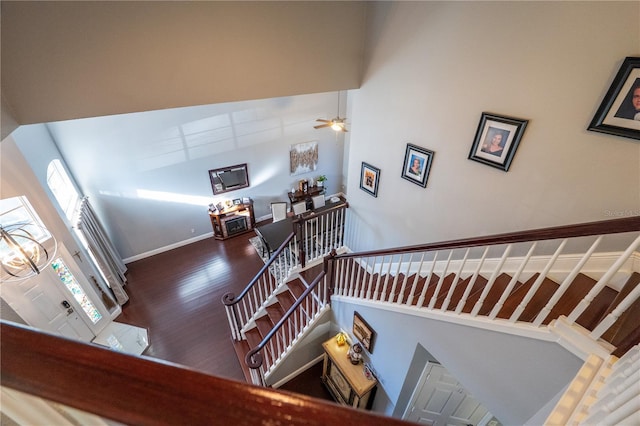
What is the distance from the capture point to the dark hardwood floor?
4234 millimetres

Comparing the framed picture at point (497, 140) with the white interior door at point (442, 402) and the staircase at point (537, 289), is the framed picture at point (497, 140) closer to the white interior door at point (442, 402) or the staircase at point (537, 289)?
the staircase at point (537, 289)

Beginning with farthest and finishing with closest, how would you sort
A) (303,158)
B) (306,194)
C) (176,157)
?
(306,194) → (303,158) → (176,157)

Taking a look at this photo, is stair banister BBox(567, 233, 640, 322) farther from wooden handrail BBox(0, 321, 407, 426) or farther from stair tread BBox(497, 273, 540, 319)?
wooden handrail BBox(0, 321, 407, 426)

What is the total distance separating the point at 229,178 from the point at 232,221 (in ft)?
3.37

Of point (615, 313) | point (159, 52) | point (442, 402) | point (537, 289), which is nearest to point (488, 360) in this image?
point (537, 289)

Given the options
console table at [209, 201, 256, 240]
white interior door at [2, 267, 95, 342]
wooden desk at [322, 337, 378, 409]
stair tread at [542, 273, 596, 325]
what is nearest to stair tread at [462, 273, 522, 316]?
stair tread at [542, 273, 596, 325]

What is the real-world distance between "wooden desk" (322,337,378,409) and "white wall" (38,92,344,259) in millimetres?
4266

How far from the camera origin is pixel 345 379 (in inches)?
148

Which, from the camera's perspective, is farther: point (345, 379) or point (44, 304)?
point (345, 379)

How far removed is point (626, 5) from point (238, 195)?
6432 millimetres

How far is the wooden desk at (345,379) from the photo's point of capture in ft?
11.8

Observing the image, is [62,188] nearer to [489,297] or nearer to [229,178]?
[229,178]

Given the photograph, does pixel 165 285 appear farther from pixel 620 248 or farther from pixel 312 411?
pixel 620 248

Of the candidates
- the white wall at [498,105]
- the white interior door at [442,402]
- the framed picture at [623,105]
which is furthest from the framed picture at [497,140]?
the white interior door at [442,402]
